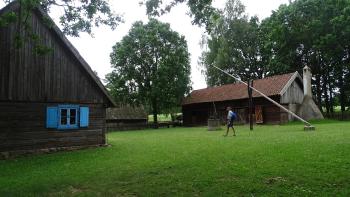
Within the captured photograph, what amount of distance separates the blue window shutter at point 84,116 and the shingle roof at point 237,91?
22.4 metres

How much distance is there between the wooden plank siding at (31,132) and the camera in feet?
51.6

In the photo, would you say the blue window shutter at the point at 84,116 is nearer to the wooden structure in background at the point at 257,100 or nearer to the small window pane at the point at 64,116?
the small window pane at the point at 64,116

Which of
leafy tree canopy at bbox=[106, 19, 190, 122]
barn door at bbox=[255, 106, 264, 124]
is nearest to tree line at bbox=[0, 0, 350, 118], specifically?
leafy tree canopy at bbox=[106, 19, 190, 122]

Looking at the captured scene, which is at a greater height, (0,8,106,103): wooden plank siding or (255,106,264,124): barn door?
(0,8,106,103): wooden plank siding

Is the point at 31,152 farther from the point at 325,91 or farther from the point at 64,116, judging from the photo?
the point at 325,91

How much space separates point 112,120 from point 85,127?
90.6 ft

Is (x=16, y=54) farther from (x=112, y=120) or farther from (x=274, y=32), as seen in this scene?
(x=274, y=32)

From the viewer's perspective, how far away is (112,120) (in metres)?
46.0

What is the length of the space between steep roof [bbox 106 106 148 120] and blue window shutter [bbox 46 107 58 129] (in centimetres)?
2834

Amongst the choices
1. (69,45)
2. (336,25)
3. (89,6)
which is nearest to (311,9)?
(336,25)

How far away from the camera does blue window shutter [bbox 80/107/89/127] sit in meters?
18.2

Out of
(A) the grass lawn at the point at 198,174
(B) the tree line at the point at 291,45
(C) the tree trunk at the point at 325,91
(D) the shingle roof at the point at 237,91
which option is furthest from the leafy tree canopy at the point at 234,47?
(A) the grass lawn at the point at 198,174

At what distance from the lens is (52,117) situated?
1711 centimetres

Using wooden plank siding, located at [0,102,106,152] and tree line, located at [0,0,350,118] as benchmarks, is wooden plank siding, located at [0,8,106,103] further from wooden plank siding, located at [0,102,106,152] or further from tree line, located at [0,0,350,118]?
tree line, located at [0,0,350,118]
